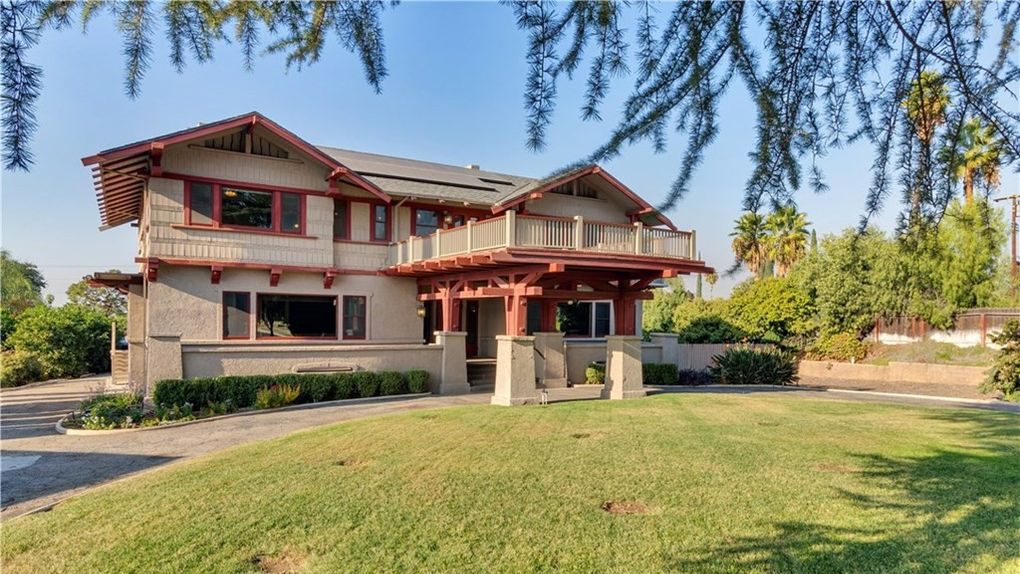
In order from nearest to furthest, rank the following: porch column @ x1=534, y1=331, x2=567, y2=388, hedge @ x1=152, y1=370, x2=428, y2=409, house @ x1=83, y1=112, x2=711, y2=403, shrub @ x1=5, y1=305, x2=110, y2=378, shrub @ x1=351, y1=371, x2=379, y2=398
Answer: hedge @ x1=152, y1=370, x2=428, y2=409
house @ x1=83, y1=112, x2=711, y2=403
shrub @ x1=351, y1=371, x2=379, y2=398
porch column @ x1=534, y1=331, x2=567, y2=388
shrub @ x1=5, y1=305, x2=110, y2=378

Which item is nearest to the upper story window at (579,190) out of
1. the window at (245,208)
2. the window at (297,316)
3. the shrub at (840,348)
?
the window at (297,316)

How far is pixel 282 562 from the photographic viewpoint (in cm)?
454

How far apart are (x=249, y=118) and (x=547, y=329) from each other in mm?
11746

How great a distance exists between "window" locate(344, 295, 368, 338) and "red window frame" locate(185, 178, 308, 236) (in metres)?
2.74

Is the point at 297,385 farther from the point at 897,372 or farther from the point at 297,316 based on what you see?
the point at 897,372

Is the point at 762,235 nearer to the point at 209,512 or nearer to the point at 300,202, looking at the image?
the point at 209,512

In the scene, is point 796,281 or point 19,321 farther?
point 796,281

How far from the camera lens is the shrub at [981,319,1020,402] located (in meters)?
16.5

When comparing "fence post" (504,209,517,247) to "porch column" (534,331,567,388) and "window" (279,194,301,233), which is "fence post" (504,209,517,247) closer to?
"porch column" (534,331,567,388)

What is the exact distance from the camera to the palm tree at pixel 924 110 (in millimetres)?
3488

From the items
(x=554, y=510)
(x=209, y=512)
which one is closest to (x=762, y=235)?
(x=554, y=510)

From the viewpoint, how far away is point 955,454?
8141mm

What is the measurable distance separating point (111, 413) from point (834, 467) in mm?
13690

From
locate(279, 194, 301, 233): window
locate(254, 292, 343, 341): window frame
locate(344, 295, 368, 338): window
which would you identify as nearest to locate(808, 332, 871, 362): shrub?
locate(344, 295, 368, 338): window
